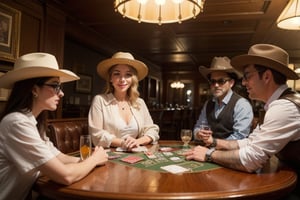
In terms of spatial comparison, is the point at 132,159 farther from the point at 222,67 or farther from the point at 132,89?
the point at 222,67

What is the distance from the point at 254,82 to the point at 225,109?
3.09 feet

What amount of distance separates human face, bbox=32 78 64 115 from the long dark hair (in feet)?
0.07

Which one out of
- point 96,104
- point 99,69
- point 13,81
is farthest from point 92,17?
point 13,81

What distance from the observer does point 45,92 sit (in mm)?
1379

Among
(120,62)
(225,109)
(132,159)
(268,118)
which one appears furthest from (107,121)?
(268,118)

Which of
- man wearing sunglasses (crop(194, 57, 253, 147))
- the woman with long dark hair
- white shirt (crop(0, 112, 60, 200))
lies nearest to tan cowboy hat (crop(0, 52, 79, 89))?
the woman with long dark hair

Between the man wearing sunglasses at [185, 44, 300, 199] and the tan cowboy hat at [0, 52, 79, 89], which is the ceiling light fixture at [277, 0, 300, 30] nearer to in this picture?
the man wearing sunglasses at [185, 44, 300, 199]

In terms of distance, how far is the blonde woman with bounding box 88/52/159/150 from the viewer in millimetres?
2221

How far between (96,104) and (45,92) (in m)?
0.93

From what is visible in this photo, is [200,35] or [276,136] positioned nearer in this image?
[276,136]

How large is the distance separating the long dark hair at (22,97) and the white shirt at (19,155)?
0.08 meters

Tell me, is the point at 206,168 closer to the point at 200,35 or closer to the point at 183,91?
the point at 200,35

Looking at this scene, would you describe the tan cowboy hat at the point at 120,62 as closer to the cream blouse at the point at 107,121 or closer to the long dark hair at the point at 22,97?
the cream blouse at the point at 107,121

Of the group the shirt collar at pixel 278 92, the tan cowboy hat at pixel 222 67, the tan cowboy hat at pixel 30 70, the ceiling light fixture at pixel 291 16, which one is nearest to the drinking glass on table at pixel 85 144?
the tan cowboy hat at pixel 30 70
